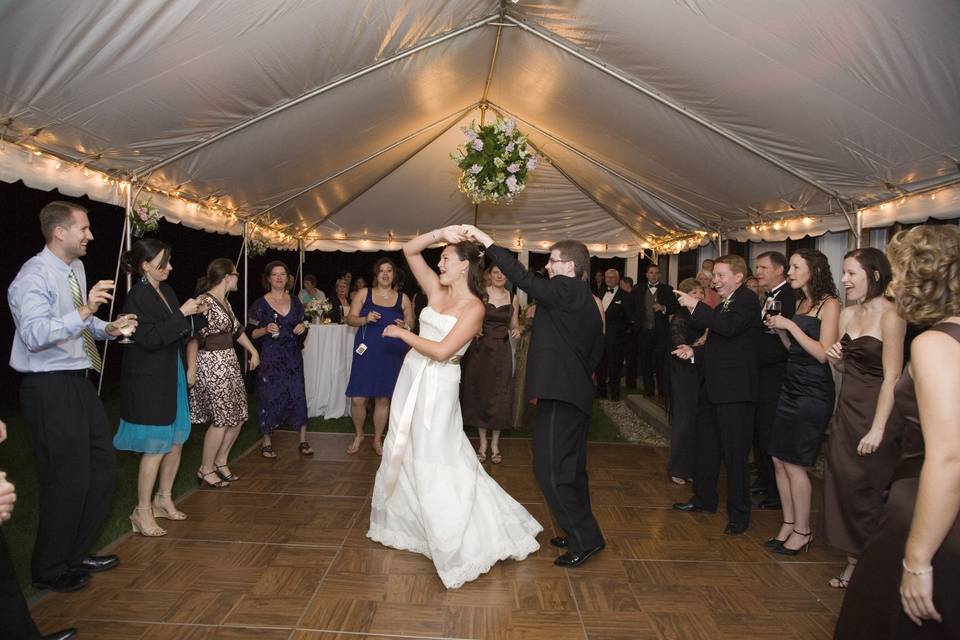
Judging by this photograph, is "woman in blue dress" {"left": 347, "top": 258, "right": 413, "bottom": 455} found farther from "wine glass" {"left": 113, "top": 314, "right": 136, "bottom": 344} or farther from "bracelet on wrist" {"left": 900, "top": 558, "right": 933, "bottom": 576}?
"bracelet on wrist" {"left": 900, "top": 558, "right": 933, "bottom": 576}

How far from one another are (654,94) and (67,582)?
497cm

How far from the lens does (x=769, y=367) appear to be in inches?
166

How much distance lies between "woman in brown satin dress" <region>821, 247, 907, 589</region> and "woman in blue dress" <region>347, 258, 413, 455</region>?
3359mm

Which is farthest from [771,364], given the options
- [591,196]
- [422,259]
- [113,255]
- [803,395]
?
[113,255]

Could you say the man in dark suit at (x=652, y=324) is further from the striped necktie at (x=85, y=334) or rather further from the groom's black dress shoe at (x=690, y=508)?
the striped necktie at (x=85, y=334)

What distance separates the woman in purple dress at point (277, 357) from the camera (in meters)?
5.19

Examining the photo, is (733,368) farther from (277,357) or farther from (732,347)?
(277,357)

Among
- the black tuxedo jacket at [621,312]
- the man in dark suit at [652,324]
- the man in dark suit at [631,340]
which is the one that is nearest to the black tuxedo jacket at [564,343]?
the man in dark suit at [652,324]

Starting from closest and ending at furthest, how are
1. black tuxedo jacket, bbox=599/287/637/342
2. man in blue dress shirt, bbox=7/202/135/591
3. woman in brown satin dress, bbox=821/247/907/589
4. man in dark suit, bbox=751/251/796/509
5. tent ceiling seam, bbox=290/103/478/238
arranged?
man in blue dress shirt, bbox=7/202/135/591 < woman in brown satin dress, bbox=821/247/907/589 < man in dark suit, bbox=751/251/796/509 < tent ceiling seam, bbox=290/103/478/238 < black tuxedo jacket, bbox=599/287/637/342

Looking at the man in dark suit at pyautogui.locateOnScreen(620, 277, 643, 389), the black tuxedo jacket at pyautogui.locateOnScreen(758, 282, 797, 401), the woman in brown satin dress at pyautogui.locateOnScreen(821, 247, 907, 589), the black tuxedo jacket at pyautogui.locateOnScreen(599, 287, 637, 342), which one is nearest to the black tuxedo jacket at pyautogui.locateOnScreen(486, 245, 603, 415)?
the woman in brown satin dress at pyautogui.locateOnScreen(821, 247, 907, 589)

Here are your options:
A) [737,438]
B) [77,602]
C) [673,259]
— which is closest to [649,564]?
[737,438]

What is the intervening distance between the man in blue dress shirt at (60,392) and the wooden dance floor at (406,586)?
259 millimetres

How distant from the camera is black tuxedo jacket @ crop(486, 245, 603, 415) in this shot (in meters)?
3.09

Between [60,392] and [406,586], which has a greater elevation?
[60,392]
